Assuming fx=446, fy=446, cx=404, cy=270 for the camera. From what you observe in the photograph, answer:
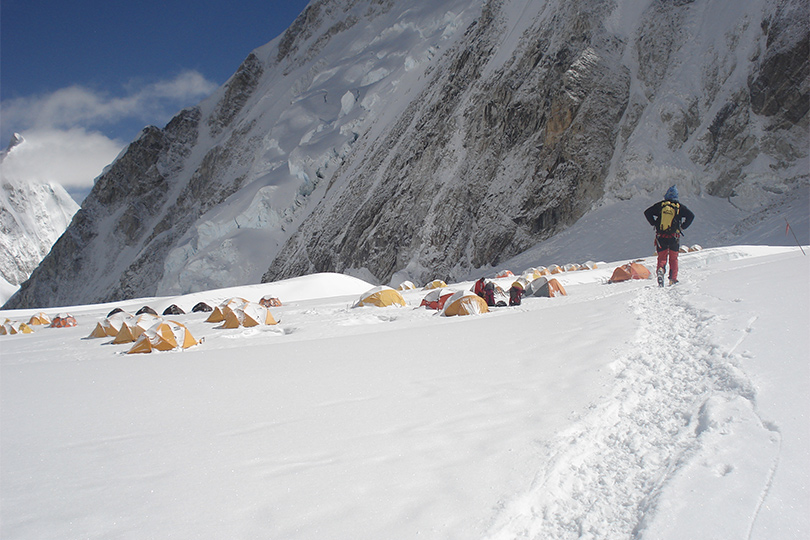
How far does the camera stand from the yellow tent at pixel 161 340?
7395 mm

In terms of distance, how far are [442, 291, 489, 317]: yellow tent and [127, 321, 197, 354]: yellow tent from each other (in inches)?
190

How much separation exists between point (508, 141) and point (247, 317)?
81.7ft

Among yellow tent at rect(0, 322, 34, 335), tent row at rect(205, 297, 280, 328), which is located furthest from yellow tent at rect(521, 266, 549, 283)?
yellow tent at rect(0, 322, 34, 335)

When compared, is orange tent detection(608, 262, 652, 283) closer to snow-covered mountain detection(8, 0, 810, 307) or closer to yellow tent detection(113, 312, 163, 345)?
snow-covered mountain detection(8, 0, 810, 307)

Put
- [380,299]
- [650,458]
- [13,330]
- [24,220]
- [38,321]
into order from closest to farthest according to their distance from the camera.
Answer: [650,458] < [380,299] < [13,330] < [38,321] < [24,220]

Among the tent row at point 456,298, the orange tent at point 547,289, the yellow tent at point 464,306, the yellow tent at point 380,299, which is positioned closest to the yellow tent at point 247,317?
the yellow tent at point 380,299

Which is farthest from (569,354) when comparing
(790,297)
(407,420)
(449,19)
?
(449,19)

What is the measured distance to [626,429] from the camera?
8.91 ft

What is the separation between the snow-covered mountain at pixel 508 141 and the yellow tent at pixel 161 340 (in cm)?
2088

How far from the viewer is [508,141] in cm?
3056

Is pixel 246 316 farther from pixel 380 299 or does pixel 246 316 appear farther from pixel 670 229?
pixel 670 229

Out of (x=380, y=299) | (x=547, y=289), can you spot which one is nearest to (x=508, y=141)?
(x=547, y=289)

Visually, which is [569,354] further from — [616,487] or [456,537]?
[456,537]

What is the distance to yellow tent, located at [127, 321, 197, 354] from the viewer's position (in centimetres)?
739
